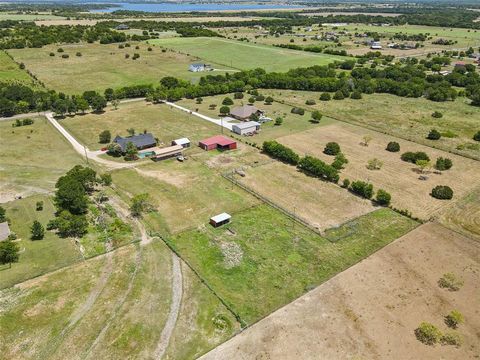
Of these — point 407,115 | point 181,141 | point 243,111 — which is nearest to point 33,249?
point 181,141

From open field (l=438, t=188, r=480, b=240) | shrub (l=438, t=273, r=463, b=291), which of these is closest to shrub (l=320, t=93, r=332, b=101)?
open field (l=438, t=188, r=480, b=240)

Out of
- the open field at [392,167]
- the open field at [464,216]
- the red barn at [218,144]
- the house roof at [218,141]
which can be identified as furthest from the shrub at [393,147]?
the house roof at [218,141]

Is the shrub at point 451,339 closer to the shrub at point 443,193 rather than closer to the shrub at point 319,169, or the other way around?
the shrub at point 443,193

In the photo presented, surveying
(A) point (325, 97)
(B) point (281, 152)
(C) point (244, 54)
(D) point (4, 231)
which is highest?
(D) point (4, 231)

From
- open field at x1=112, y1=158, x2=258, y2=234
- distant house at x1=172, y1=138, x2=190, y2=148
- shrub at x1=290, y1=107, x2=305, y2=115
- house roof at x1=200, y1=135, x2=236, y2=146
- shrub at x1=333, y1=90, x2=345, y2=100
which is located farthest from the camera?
shrub at x1=333, y1=90, x2=345, y2=100

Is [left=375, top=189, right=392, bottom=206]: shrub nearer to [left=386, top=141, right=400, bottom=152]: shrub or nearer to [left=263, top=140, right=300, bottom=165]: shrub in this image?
[left=263, top=140, right=300, bottom=165]: shrub

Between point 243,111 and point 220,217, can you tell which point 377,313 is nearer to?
point 220,217
